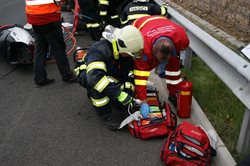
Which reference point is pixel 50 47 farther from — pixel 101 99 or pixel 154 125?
pixel 154 125

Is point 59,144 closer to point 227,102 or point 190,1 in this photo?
point 227,102

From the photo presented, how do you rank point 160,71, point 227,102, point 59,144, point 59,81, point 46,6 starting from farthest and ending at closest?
point 59,81 → point 46,6 → point 160,71 → point 227,102 → point 59,144

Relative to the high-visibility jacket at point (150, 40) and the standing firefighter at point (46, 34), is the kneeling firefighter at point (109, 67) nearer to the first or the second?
the high-visibility jacket at point (150, 40)

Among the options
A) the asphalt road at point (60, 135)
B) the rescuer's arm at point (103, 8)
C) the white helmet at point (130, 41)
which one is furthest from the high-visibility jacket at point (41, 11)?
the rescuer's arm at point (103, 8)

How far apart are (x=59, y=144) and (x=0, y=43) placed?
306 cm

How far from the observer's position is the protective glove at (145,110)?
3.75 meters

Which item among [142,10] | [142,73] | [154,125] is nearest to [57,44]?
[142,10]

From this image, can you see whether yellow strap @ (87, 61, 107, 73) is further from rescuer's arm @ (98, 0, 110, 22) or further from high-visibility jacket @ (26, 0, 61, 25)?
rescuer's arm @ (98, 0, 110, 22)

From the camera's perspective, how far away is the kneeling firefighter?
3627mm

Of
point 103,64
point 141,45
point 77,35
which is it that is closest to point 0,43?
point 77,35

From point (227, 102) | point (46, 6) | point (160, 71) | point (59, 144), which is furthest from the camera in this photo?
point (46, 6)

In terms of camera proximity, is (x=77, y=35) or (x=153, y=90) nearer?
(x=153, y=90)

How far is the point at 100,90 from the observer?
146 inches

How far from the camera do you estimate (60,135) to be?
12.5 feet
